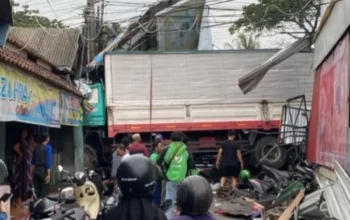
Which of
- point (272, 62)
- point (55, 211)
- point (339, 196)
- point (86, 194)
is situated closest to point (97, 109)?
point (272, 62)

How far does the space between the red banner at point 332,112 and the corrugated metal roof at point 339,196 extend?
319 mm

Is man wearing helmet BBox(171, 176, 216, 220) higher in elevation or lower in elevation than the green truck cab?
lower

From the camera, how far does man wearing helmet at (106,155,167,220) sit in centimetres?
395

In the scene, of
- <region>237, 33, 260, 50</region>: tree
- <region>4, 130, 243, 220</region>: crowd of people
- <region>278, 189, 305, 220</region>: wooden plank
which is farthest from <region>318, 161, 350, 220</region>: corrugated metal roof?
<region>237, 33, 260, 50</region>: tree

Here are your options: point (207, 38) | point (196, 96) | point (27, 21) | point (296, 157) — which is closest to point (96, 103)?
point (196, 96)

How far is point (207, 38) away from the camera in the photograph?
22.3 meters

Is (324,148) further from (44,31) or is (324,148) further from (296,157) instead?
(44,31)

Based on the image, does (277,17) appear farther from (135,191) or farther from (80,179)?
(135,191)

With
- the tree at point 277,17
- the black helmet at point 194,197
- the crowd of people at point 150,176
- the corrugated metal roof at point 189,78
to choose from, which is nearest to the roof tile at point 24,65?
the crowd of people at point 150,176

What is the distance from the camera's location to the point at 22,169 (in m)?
13.8

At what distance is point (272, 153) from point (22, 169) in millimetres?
7485

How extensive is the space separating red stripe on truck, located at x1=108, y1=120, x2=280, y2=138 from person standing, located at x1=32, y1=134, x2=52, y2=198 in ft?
18.9

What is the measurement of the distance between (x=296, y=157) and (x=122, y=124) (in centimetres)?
518

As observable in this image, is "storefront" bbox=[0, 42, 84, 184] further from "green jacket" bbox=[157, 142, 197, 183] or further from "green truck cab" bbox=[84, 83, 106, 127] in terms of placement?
"green jacket" bbox=[157, 142, 197, 183]
